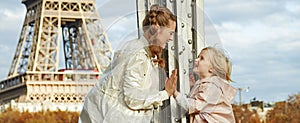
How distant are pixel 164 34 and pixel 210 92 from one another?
365mm

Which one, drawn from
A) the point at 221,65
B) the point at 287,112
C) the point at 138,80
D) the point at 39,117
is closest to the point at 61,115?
the point at 39,117

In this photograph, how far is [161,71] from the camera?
4.06 meters

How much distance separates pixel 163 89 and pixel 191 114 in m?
0.18

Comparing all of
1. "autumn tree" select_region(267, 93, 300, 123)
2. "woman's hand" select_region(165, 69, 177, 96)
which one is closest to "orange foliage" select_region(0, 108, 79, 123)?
"autumn tree" select_region(267, 93, 300, 123)

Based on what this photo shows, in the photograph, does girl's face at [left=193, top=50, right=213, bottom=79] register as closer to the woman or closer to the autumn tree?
the woman

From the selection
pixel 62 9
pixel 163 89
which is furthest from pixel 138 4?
pixel 62 9

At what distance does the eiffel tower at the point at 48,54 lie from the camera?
3906cm

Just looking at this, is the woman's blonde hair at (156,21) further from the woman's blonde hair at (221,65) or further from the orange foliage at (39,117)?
the orange foliage at (39,117)

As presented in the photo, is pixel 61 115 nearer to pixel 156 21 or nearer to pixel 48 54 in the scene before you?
pixel 48 54

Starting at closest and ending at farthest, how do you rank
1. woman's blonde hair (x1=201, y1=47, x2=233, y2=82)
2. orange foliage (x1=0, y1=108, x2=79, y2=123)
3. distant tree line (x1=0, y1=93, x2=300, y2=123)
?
woman's blonde hair (x1=201, y1=47, x2=233, y2=82)
distant tree line (x1=0, y1=93, x2=300, y2=123)
orange foliage (x1=0, y1=108, x2=79, y2=123)

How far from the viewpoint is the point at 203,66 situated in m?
4.09

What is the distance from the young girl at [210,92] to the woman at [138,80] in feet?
0.43

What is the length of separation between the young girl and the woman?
0.13 m

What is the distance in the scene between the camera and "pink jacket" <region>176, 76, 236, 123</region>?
4012mm
